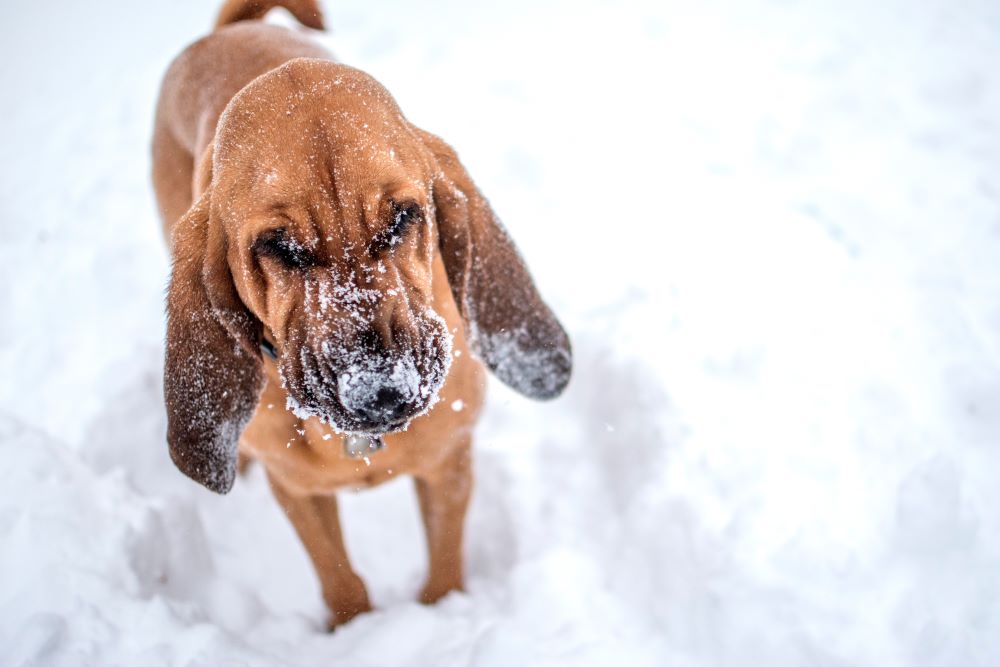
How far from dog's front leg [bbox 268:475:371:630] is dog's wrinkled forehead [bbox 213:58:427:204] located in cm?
107

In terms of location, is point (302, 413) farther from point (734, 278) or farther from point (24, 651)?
point (734, 278)

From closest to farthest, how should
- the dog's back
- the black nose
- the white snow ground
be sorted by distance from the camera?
the black nose, the white snow ground, the dog's back

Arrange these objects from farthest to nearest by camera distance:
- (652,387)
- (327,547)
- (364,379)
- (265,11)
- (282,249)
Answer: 1. (265,11)
2. (652,387)
3. (327,547)
4. (282,249)
5. (364,379)

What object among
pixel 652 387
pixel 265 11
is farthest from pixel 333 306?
pixel 265 11

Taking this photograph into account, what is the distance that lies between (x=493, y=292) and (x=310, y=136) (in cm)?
74

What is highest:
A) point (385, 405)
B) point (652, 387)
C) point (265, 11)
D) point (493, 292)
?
point (265, 11)

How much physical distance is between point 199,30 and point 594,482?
165 inches

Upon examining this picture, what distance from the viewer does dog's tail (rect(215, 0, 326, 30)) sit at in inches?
113

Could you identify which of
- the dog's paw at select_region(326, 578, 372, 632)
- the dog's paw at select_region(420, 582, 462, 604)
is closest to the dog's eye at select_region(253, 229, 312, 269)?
the dog's paw at select_region(326, 578, 372, 632)

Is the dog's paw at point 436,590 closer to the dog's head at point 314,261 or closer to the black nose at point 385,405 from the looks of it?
the dog's head at point 314,261

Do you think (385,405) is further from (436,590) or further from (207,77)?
(207,77)

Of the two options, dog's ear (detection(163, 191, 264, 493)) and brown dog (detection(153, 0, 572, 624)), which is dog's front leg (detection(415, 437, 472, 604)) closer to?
brown dog (detection(153, 0, 572, 624))

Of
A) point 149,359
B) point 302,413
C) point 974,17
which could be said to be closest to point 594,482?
point 302,413

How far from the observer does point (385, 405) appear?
1.65 metres
